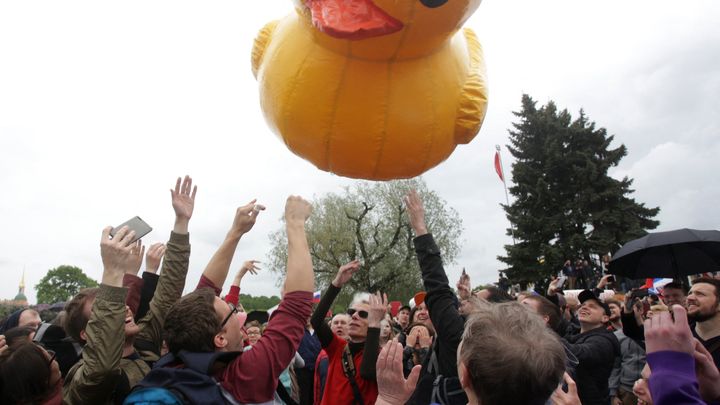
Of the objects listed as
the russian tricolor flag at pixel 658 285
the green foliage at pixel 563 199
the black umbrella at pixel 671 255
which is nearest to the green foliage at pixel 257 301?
the green foliage at pixel 563 199

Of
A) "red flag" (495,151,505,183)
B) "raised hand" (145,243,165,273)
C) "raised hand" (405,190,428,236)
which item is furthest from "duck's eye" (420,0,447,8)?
"red flag" (495,151,505,183)

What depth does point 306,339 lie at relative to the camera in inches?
248

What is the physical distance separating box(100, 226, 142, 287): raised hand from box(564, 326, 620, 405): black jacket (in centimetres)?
356

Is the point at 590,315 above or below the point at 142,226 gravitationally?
below

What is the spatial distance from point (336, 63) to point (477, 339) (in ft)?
6.80

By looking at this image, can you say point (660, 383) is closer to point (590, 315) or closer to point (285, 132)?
point (285, 132)

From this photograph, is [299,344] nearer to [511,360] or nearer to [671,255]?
[511,360]

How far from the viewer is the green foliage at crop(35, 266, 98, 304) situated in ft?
221

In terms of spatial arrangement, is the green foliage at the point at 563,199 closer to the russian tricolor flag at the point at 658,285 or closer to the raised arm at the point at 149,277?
the russian tricolor flag at the point at 658,285

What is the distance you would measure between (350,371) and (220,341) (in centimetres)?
183

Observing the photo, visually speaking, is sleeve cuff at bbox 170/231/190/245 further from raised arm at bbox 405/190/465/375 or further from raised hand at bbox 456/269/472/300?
raised hand at bbox 456/269/472/300

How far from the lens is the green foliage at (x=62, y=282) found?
221 feet

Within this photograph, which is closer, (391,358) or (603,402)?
(391,358)

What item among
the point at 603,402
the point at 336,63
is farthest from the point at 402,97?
the point at 603,402
